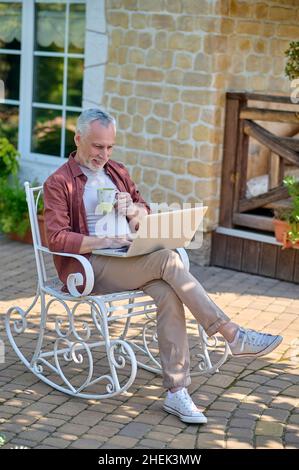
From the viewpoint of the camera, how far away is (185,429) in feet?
14.1

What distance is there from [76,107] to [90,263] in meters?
4.20

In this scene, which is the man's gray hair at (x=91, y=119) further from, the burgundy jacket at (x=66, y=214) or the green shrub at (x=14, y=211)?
the green shrub at (x=14, y=211)

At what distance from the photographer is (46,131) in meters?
8.97

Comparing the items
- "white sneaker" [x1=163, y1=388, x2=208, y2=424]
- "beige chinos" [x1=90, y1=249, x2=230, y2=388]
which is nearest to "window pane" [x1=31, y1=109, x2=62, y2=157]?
"beige chinos" [x1=90, y1=249, x2=230, y2=388]

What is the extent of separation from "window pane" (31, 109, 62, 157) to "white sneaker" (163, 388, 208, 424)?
481 centimetres

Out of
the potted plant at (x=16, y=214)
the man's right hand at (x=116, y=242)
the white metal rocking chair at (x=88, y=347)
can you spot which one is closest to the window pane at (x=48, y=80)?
the potted plant at (x=16, y=214)

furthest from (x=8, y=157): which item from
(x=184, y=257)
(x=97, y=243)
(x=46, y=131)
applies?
(x=97, y=243)

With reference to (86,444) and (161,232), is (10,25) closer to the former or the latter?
(161,232)

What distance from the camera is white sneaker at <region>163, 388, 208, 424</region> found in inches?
171

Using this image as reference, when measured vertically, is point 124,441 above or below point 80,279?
below

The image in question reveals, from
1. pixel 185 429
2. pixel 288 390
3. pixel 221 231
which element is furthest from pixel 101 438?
pixel 221 231

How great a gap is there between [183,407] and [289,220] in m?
2.91

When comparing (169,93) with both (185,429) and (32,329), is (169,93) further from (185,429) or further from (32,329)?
(185,429)

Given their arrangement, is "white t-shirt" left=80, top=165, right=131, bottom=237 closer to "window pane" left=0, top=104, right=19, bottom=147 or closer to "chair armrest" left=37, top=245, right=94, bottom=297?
"chair armrest" left=37, top=245, right=94, bottom=297
